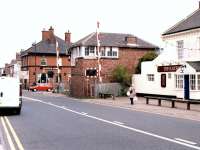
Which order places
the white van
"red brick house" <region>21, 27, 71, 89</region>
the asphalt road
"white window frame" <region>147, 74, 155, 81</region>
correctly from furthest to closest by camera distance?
1. "red brick house" <region>21, 27, 71, 89</region>
2. "white window frame" <region>147, 74, 155, 81</region>
3. the white van
4. the asphalt road

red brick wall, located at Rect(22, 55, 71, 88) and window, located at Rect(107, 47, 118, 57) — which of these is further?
red brick wall, located at Rect(22, 55, 71, 88)

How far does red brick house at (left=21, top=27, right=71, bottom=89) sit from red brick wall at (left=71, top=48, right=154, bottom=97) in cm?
3419

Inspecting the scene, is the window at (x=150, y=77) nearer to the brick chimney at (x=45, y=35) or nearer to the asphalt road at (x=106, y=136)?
the asphalt road at (x=106, y=136)

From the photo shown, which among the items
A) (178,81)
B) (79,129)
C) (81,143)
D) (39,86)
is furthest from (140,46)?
(81,143)

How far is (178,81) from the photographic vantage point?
4438cm

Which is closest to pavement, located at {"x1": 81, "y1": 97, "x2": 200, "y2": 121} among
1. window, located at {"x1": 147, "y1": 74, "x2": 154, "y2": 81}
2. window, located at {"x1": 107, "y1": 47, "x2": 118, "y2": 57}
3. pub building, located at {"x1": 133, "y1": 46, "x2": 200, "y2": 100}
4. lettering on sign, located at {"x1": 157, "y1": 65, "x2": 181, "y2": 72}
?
pub building, located at {"x1": 133, "y1": 46, "x2": 200, "y2": 100}

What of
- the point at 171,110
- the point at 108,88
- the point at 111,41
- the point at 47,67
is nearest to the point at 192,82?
the point at 171,110

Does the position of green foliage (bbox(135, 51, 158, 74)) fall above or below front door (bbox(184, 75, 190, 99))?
above

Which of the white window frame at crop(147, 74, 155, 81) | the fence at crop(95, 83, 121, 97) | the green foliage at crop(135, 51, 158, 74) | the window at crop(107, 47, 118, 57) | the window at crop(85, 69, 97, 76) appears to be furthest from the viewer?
the window at crop(107, 47, 118, 57)

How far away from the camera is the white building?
41188mm

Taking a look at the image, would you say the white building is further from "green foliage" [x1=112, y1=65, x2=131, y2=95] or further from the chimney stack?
the chimney stack

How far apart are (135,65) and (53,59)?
3995cm

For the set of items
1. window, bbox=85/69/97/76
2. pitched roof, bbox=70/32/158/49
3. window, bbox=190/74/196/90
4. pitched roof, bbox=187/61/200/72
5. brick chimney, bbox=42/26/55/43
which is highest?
brick chimney, bbox=42/26/55/43

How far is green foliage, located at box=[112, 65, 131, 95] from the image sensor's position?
54.9m
